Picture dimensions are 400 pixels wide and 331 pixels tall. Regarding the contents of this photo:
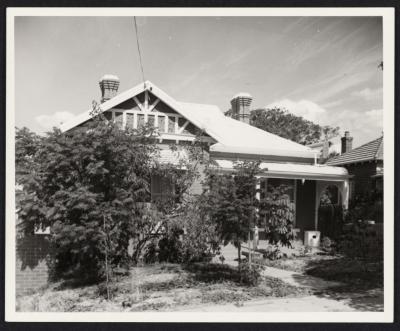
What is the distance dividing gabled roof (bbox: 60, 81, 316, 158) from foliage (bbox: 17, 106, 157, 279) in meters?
2.99

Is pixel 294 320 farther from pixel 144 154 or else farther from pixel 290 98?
pixel 290 98

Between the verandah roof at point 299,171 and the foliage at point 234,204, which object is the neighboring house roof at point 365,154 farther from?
the foliage at point 234,204

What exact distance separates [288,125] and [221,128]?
26842 millimetres

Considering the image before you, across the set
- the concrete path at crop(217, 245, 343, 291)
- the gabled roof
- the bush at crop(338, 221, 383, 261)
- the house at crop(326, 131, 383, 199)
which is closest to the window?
the gabled roof

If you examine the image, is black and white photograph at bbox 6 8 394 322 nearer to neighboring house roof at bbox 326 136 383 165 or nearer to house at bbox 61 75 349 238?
Answer: house at bbox 61 75 349 238

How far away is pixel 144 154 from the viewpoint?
938 cm

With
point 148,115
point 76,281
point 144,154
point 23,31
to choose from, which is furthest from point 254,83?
point 76,281

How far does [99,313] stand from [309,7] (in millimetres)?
6962

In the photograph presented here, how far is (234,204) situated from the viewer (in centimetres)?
833

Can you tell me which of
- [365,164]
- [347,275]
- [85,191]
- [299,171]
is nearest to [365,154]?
[365,164]

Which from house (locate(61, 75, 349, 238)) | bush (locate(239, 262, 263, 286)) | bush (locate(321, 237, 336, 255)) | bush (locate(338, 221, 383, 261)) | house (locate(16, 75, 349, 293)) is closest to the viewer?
house (locate(16, 75, 349, 293))

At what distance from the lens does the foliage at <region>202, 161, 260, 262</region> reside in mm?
8336

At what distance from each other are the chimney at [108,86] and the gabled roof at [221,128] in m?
3.02

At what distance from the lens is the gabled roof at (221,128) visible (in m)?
12.1
